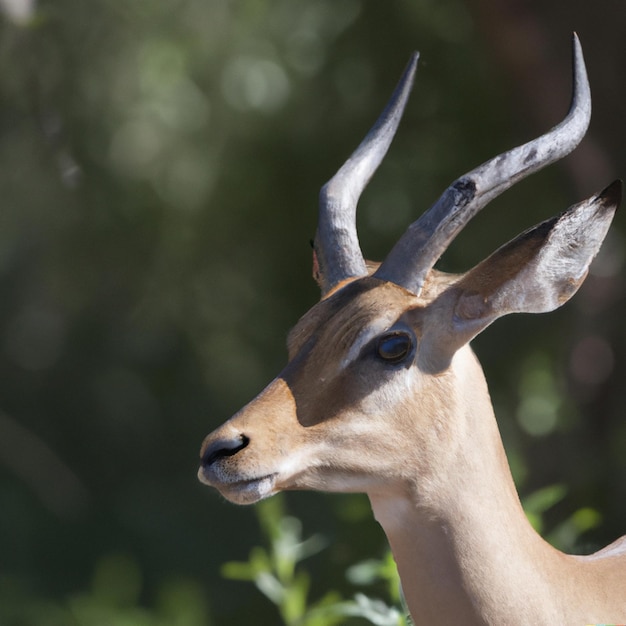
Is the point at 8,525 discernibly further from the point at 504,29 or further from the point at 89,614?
the point at 504,29

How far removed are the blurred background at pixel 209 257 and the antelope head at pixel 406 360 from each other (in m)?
3.11

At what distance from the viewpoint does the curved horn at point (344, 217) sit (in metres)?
2.91

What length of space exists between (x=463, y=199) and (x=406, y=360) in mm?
395

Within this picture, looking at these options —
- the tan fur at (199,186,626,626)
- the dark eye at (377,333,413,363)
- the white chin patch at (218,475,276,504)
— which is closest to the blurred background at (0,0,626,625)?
the tan fur at (199,186,626,626)

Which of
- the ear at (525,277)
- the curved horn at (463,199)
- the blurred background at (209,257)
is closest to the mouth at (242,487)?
the ear at (525,277)

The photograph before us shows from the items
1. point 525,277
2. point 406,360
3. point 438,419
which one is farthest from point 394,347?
point 525,277

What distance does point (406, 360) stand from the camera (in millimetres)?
2551

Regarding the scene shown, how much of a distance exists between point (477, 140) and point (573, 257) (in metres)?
4.18

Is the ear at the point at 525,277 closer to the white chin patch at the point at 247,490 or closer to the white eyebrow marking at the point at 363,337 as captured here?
the white eyebrow marking at the point at 363,337

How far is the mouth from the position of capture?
2367mm

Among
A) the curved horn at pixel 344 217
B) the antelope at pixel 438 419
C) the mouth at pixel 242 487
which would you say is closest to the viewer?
the mouth at pixel 242 487

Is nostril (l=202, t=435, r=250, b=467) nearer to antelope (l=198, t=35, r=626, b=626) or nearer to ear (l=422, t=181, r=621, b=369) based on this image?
antelope (l=198, t=35, r=626, b=626)

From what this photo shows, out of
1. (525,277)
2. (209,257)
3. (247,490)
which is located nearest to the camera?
(247,490)

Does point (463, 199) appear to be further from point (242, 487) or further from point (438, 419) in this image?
point (242, 487)
